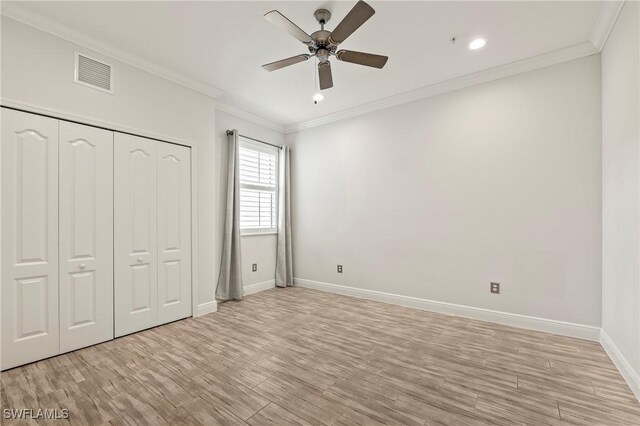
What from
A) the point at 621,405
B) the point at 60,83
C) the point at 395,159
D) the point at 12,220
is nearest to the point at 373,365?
the point at 621,405

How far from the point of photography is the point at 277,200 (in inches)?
208

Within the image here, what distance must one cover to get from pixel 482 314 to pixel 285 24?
12.0 ft

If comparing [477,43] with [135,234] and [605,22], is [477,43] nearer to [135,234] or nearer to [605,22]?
[605,22]

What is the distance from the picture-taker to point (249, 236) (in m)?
4.74

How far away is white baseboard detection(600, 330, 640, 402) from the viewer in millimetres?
1951

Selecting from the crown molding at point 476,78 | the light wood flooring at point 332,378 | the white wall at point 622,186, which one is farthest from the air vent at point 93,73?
the white wall at point 622,186

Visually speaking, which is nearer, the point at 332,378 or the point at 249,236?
the point at 332,378

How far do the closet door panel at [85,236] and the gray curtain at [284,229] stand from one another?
2659mm

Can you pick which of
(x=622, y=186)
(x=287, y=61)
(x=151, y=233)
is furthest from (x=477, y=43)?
(x=151, y=233)

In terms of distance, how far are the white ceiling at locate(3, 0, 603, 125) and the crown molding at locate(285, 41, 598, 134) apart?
92mm

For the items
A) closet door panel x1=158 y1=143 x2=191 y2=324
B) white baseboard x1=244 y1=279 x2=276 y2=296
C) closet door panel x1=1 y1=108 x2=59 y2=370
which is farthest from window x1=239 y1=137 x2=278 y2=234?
closet door panel x1=1 y1=108 x2=59 y2=370

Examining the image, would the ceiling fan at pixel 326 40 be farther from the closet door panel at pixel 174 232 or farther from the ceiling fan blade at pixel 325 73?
the closet door panel at pixel 174 232

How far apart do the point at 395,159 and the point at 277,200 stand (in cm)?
227

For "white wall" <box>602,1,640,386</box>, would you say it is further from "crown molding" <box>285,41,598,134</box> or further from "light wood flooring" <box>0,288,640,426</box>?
"light wood flooring" <box>0,288,640,426</box>
